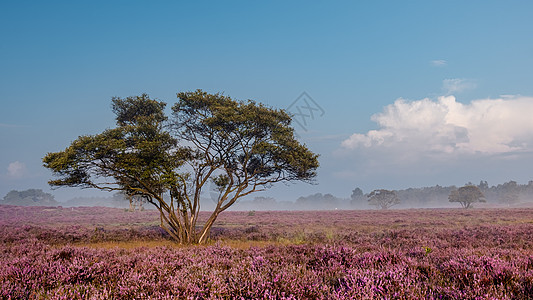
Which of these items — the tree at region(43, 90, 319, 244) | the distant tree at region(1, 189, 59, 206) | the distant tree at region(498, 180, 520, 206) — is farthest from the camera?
the distant tree at region(1, 189, 59, 206)

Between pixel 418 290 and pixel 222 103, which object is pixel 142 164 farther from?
pixel 418 290

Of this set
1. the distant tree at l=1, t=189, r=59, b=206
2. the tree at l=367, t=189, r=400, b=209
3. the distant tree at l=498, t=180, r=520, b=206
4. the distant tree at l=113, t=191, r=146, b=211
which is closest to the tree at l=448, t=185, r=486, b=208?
the tree at l=367, t=189, r=400, b=209

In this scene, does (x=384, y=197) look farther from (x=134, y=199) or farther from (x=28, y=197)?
(x=28, y=197)

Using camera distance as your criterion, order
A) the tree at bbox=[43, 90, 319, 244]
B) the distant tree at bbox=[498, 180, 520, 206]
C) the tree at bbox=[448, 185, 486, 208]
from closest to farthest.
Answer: the tree at bbox=[43, 90, 319, 244] < the tree at bbox=[448, 185, 486, 208] < the distant tree at bbox=[498, 180, 520, 206]

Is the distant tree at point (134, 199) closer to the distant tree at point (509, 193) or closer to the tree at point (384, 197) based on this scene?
the tree at point (384, 197)

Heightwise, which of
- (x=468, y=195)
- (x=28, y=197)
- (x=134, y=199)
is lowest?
(x=28, y=197)

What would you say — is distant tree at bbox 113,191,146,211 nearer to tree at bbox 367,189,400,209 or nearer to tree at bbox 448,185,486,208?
tree at bbox 367,189,400,209

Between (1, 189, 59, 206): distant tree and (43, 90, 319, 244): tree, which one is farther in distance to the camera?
(1, 189, 59, 206): distant tree

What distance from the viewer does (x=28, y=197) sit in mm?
162500

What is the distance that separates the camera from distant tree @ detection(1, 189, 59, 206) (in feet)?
526

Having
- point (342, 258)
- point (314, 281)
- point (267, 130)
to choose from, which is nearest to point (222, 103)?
point (267, 130)

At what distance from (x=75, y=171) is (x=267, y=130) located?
34.8 feet

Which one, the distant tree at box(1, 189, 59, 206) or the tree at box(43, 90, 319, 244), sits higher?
the tree at box(43, 90, 319, 244)

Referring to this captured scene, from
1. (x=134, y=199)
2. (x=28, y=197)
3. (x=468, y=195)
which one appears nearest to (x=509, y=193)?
(x=468, y=195)
